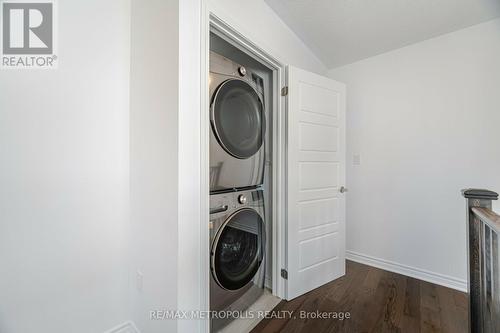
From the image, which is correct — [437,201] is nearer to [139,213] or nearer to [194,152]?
[194,152]

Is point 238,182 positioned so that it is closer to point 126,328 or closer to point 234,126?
point 234,126

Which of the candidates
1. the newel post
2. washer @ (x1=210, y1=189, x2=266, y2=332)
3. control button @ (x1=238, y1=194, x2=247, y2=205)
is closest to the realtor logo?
washer @ (x1=210, y1=189, x2=266, y2=332)

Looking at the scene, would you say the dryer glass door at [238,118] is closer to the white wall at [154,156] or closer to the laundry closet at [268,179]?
the laundry closet at [268,179]

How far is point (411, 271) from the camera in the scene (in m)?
2.09

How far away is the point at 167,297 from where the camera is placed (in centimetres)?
104

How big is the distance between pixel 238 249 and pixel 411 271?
191cm

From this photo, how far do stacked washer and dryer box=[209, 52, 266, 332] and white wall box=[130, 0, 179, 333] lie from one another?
0.28m

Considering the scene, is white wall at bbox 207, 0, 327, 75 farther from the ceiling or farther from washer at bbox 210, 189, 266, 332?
washer at bbox 210, 189, 266, 332

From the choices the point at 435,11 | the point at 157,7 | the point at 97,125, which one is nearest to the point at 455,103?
the point at 435,11

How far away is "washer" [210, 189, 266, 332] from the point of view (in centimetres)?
129

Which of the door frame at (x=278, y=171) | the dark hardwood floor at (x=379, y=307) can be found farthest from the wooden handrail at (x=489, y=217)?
the door frame at (x=278, y=171)

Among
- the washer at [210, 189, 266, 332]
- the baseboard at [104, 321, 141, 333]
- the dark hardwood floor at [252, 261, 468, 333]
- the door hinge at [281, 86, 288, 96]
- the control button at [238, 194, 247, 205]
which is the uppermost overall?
the door hinge at [281, 86, 288, 96]

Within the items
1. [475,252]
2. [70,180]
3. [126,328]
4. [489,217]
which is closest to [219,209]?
[70,180]

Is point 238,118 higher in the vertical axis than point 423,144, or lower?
higher
